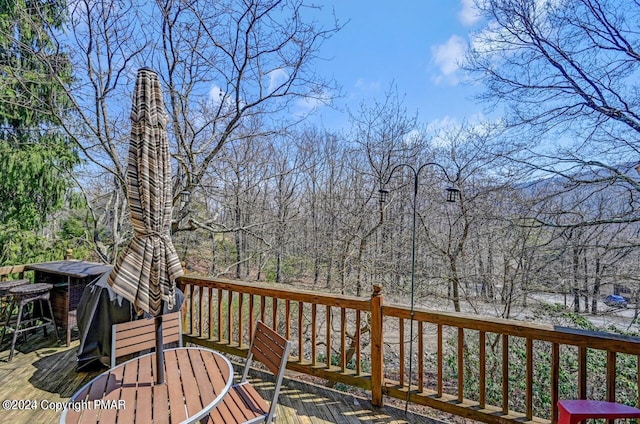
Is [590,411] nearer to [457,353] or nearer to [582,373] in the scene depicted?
[582,373]

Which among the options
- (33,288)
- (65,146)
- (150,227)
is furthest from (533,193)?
(65,146)

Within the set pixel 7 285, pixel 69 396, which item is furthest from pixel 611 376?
pixel 7 285

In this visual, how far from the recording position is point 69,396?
284 centimetres

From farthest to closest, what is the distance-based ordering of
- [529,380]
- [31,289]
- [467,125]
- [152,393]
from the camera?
[467,125] < [31,289] < [529,380] < [152,393]

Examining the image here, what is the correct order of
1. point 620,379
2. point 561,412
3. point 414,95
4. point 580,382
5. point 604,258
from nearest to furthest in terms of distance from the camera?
point 561,412 < point 580,382 < point 620,379 < point 604,258 < point 414,95

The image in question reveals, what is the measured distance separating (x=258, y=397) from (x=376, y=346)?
1.18 metres

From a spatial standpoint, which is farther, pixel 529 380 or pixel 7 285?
pixel 7 285

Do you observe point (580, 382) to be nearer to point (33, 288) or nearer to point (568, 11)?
point (33, 288)

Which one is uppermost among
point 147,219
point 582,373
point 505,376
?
point 147,219

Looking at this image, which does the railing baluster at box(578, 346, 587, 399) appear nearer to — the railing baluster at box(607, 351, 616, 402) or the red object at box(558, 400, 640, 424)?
the railing baluster at box(607, 351, 616, 402)

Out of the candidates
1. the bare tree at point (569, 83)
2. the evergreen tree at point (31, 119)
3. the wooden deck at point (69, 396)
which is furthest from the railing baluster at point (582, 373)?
the evergreen tree at point (31, 119)

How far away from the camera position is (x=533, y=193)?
6016 mm

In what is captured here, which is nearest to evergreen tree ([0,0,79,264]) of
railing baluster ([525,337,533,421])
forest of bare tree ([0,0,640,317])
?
forest of bare tree ([0,0,640,317])

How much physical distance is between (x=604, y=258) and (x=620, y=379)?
80.7 inches
